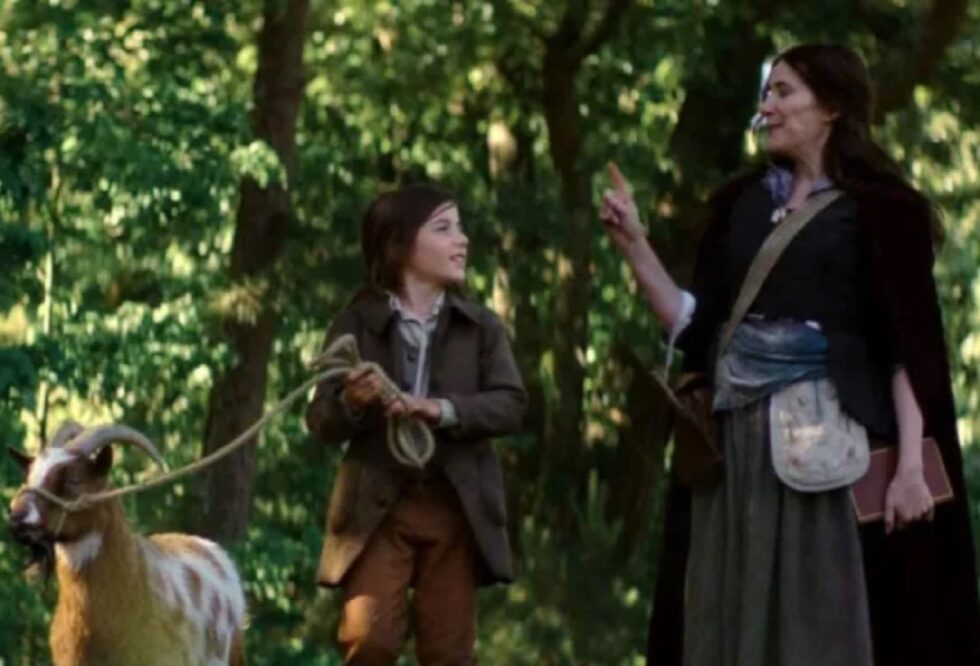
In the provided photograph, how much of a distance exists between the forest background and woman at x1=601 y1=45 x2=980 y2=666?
166 inches

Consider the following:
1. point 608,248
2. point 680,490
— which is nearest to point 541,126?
point 608,248

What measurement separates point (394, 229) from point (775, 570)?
1.78m

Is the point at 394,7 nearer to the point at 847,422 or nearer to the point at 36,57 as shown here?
the point at 36,57

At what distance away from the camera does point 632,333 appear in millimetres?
18438

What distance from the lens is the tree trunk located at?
15234 millimetres

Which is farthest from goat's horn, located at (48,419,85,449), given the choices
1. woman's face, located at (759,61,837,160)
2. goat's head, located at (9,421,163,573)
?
woman's face, located at (759,61,837,160)

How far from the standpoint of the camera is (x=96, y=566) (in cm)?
923

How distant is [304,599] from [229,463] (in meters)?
1.23

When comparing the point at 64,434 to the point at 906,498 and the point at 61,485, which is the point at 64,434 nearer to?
the point at 61,485

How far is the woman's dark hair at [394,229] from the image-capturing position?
9.10 meters

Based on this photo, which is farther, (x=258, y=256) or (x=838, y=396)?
(x=258, y=256)

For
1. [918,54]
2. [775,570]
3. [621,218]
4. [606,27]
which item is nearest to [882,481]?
[775,570]

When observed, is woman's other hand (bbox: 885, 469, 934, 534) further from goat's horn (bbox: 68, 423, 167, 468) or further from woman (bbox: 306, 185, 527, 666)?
goat's horn (bbox: 68, 423, 167, 468)

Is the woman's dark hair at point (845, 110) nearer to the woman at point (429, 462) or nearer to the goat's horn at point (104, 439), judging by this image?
the woman at point (429, 462)
